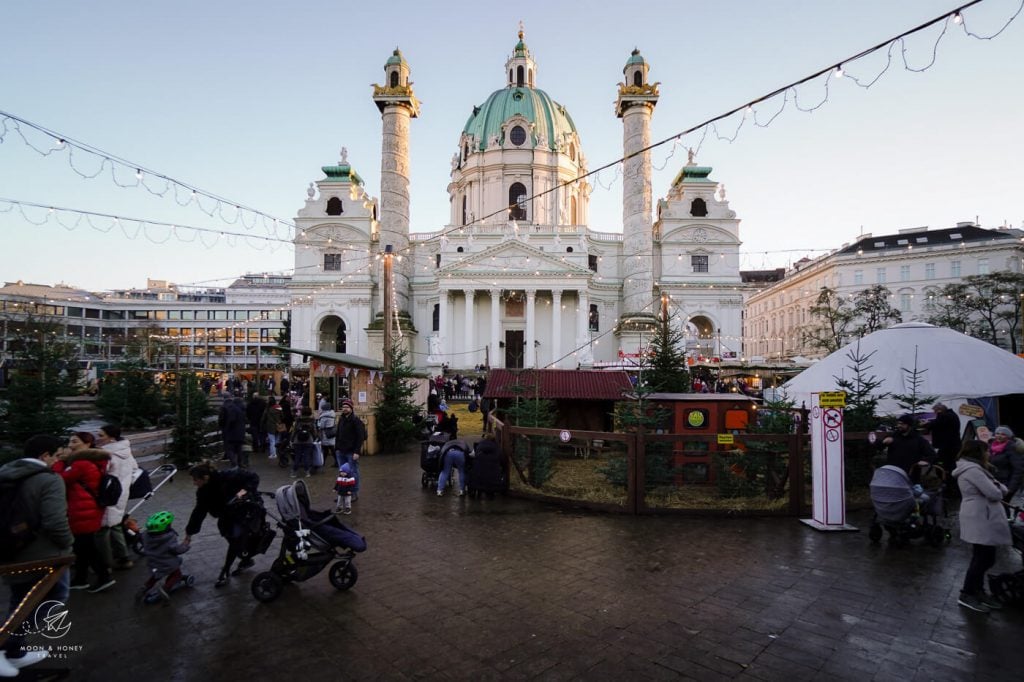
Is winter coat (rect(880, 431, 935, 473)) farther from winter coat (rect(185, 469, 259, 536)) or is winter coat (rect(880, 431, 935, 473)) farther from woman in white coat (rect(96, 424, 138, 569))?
woman in white coat (rect(96, 424, 138, 569))

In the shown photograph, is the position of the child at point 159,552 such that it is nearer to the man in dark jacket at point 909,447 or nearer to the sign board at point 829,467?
the sign board at point 829,467

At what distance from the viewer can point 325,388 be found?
23.1 meters

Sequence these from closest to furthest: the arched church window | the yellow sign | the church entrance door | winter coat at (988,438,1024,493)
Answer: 1. winter coat at (988,438,1024,493)
2. the yellow sign
3. the church entrance door
4. the arched church window

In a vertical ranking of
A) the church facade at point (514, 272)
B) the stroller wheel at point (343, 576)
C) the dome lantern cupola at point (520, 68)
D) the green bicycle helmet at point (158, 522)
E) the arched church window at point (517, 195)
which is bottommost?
the stroller wheel at point (343, 576)

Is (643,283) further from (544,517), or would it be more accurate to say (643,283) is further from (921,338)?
(544,517)

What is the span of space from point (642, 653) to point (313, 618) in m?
3.25

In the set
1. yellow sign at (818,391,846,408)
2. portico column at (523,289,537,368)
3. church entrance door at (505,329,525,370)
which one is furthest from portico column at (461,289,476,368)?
yellow sign at (818,391,846,408)

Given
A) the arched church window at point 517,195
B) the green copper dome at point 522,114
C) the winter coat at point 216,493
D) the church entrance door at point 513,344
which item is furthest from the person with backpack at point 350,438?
the green copper dome at point 522,114

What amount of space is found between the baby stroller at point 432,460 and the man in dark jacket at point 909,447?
26.8 ft

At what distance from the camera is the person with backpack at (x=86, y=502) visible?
19.2 feet

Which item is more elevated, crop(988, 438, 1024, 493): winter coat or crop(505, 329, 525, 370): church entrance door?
crop(505, 329, 525, 370): church entrance door

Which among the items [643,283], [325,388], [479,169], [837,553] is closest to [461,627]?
[837,553]

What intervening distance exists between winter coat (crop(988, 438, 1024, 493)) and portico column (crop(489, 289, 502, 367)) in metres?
37.7

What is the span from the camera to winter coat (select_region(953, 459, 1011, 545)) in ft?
17.8
